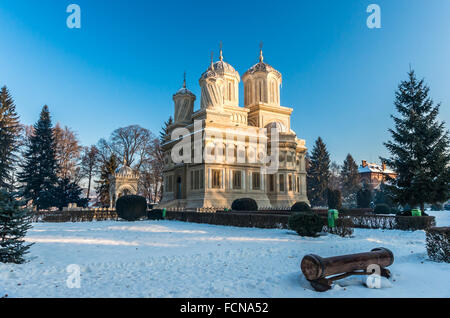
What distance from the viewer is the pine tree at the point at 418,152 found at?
1977 centimetres

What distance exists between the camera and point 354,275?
21.8 feet

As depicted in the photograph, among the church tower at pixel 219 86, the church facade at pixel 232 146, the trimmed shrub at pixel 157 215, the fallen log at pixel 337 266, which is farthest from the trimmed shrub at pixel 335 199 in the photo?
the fallen log at pixel 337 266

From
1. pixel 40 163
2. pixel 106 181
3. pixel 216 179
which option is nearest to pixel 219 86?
pixel 216 179

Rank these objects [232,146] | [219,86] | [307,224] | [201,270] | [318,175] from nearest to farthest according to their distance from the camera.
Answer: [201,270] → [307,224] → [232,146] → [219,86] → [318,175]

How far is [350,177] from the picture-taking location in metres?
62.7

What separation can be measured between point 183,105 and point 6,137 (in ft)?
69.0

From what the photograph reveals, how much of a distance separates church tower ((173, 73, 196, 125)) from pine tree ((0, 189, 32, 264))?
115 ft

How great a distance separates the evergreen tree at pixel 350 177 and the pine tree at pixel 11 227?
61.6 meters

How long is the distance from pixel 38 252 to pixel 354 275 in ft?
30.1

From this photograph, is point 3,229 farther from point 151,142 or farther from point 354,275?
point 151,142

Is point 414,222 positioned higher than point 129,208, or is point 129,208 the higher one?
point 129,208

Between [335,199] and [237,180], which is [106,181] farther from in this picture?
[335,199]

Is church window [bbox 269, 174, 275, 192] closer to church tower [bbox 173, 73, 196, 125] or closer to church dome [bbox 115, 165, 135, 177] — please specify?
church tower [bbox 173, 73, 196, 125]
